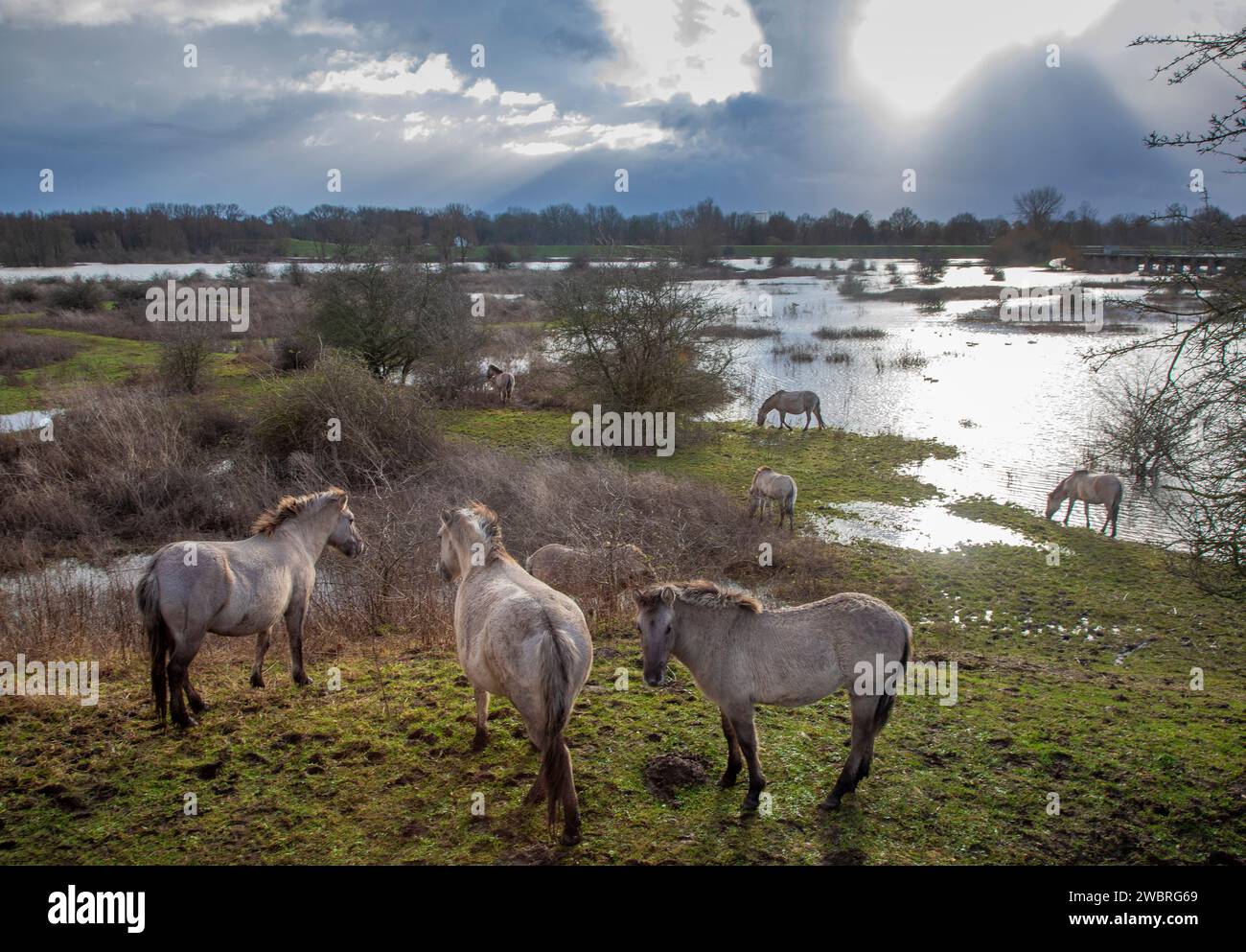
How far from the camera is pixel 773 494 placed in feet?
52.5

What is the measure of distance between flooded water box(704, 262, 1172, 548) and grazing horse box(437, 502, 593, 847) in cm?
573

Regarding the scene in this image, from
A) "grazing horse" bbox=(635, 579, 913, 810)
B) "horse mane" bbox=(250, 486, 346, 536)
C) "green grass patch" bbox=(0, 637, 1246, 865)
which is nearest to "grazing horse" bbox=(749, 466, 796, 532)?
"green grass patch" bbox=(0, 637, 1246, 865)

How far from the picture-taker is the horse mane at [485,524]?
6.17 meters

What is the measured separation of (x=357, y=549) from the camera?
8523 millimetres

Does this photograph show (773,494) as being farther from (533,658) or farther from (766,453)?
(533,658)

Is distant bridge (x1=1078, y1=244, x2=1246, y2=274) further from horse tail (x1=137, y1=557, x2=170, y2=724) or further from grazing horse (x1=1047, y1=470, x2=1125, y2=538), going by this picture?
horse tail (x1=137, y1=557, x2=170, y2=724)

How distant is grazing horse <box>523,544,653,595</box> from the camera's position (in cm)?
1098

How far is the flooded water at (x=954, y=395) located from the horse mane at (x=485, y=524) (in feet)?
19.9

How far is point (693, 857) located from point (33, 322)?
46.5 meters

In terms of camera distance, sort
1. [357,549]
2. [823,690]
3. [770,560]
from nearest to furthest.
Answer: [823,690] → [357,549] → [770,560]

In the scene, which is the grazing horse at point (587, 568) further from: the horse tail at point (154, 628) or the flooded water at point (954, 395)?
the flooded water at point (954, 395)

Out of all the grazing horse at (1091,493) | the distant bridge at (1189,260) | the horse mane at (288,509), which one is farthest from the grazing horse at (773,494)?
the horse mane at (288,509)
